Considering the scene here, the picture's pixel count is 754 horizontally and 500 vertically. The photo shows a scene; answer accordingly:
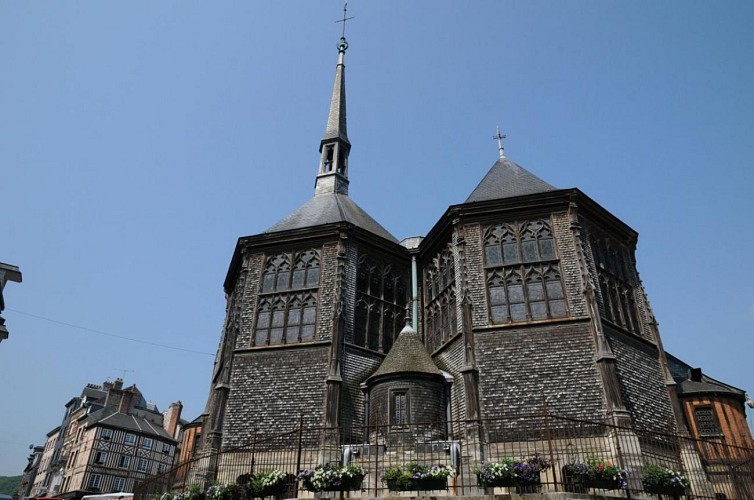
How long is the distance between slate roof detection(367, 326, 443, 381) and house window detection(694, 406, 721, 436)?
12.2 m

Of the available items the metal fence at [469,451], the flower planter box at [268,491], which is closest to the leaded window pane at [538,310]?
the metal fence at [469,451]

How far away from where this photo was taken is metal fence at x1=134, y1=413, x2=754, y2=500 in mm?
14891

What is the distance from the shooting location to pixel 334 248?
2184cm

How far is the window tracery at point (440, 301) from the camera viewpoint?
20.6 m

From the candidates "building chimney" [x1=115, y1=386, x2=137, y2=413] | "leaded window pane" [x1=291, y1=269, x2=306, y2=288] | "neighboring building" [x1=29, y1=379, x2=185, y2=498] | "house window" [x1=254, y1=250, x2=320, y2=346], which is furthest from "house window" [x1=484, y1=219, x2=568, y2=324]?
"building chimney" [x1=115, y1=386, x2=137, y2=413]

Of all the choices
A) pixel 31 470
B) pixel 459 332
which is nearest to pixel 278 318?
pixel 459 332

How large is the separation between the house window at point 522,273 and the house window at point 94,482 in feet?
140

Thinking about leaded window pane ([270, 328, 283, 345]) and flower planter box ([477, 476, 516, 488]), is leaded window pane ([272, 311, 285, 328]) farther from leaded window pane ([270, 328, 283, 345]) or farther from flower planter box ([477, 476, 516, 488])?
flower planter box ([477, 476, 516, 488])

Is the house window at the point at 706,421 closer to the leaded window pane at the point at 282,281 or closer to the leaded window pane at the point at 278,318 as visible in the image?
the leaded window pane at the point at 278,318

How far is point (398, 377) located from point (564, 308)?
608 centimetres

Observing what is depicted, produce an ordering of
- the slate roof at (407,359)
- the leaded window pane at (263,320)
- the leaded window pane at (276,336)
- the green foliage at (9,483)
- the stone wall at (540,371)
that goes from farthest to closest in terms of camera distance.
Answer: the green foliage at (9,483), the leaded window pane at (263,320), the leaded window pane at (276,336), the slate roof at (407,359), the stone wall at (540,371)

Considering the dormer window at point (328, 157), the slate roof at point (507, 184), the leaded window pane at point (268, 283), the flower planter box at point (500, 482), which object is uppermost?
the dormer window at point (328, 157)

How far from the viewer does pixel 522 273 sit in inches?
760

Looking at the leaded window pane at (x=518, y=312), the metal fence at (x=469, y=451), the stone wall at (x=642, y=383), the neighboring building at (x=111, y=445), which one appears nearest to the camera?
the metal fence at (x=469, y=451)
